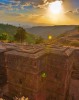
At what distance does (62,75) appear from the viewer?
16.2 metres

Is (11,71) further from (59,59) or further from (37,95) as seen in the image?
(59,59)

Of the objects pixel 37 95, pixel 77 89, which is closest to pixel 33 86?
pixel 37 95

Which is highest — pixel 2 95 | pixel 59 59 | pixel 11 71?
pixel 59 59

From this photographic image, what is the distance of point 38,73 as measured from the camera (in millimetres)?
14781

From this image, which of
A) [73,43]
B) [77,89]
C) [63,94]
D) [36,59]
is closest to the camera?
Result: [36,59]

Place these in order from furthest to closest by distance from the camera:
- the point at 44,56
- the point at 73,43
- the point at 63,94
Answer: the point at 73,43 < the point at 63,94 < the point at 44,56

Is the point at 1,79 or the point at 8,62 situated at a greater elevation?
the point at 8,62

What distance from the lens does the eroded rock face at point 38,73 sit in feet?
48.9

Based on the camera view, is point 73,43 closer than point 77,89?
No

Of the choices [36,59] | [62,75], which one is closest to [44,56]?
[36,59]

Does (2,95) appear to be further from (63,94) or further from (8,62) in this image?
(63,94)

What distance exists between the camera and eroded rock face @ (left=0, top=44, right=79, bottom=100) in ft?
48.9

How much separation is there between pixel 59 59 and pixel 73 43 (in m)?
17.3

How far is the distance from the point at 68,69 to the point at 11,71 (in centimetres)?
492
